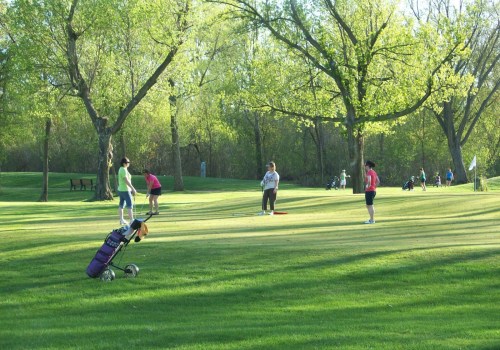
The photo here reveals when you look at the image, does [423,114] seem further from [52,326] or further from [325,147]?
[52,326]

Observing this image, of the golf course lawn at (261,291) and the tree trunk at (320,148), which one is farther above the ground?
the tree trunk at (320,148)

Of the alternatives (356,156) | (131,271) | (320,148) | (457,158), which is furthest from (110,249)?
(320,148)

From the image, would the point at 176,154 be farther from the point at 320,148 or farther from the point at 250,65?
the point at 320,148

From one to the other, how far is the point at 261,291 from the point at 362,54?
28230 mm

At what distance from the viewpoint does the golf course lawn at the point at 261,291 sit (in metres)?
9.81

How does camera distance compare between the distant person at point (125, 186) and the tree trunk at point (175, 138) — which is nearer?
the distant person at point (125, 186)

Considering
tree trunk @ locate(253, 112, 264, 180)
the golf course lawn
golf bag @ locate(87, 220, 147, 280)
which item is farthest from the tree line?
golf bag @ locate(87, 220, 147, 280)

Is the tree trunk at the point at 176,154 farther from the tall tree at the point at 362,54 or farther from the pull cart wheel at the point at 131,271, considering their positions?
the pull cart wheel at the point at 131,271

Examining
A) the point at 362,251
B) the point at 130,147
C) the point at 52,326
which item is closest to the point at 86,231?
the point at 362,251

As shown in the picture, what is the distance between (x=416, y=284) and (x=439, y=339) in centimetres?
384

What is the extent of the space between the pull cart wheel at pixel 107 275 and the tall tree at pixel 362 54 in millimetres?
27851

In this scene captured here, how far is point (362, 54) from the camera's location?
1547 inches

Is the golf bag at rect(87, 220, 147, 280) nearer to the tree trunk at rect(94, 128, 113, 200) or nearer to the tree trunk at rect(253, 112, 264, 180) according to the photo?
the tree trunk at rect(94, 128, 113, 200)

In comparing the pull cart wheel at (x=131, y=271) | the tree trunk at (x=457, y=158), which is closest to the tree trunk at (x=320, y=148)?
the tree trunk at (x=457, y=158)
